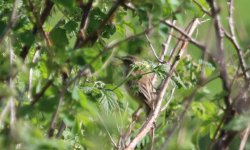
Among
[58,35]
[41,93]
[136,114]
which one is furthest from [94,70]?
[136,114]

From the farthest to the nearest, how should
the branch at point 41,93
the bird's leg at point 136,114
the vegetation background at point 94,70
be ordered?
the bird's leg at point 136,114
the branch at point 41,93
the vegetation background at point 94,70

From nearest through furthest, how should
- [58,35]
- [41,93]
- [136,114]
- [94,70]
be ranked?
1. [41,93]
2. [94,70]
3. [58,35]
4. [136,114]

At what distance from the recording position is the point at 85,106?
2.11 metres

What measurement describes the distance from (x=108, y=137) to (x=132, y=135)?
0.90 feet

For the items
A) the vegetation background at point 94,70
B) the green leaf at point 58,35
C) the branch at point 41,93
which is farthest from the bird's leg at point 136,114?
the branch at point 41,93

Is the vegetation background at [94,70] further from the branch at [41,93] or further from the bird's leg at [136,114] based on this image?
the bird's leg at [136,114]

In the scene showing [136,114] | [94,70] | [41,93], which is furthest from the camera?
[136,114]

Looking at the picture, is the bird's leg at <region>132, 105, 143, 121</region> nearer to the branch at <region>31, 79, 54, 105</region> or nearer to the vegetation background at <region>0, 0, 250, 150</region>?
the vegetation background at <region>0, 0, 250, 150</region>

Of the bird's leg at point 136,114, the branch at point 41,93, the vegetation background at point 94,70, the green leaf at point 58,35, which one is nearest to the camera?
the vegetation background at point 94,70

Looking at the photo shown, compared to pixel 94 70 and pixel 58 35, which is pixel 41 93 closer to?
pixel 94 70

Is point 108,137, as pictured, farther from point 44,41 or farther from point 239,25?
point 239,25

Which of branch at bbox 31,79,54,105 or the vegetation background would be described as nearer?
the vegetation background

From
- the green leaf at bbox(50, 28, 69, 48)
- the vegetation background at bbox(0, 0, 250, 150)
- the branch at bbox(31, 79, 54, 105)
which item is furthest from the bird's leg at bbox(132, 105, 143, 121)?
the branch at bbox(31, 79, 54, 105)

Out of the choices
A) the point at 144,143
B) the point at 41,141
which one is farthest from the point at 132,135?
the point at 41,141
